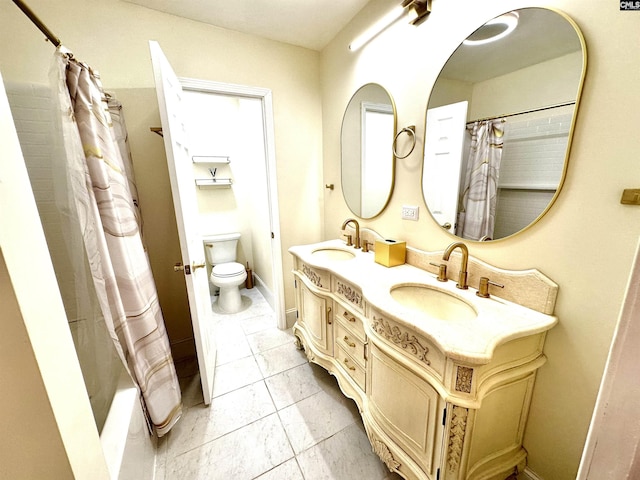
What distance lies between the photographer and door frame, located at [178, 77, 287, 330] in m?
1.69

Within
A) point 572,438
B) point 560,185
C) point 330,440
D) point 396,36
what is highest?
point 396,36

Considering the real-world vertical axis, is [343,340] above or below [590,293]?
below

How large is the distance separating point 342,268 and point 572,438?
1.10 meters

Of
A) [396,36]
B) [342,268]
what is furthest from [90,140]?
[396,36]

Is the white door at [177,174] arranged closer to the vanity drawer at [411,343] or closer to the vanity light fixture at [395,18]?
the vanity drawer at [411,343]

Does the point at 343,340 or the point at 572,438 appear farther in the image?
the point at 343,340

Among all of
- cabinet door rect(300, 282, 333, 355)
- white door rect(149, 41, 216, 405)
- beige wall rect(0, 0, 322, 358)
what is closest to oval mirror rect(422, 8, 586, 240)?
cabinet door rect(300, 282, 333, 355)

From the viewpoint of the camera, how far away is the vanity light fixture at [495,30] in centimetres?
93

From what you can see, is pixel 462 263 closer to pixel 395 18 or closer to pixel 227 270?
pixel 395 18

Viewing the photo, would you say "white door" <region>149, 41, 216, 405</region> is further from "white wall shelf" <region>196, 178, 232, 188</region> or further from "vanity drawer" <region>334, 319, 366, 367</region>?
"white wall shelf" <region>196, 178, 232, 188</region>

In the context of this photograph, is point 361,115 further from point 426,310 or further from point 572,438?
point 572,438

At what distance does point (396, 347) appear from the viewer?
0.96 metres

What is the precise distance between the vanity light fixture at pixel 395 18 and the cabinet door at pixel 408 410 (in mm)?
1608

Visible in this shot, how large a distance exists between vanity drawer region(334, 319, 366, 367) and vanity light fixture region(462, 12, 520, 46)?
4.78 ft
